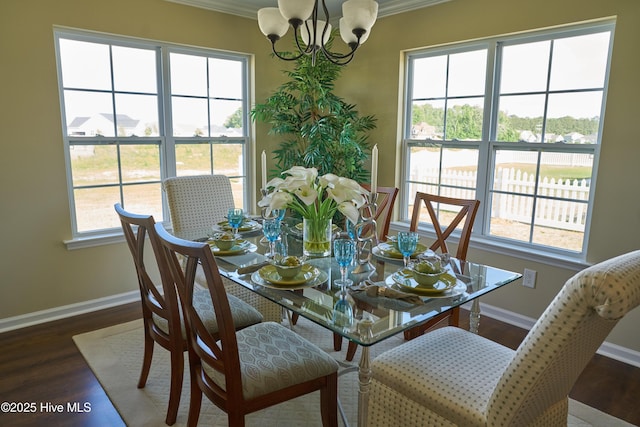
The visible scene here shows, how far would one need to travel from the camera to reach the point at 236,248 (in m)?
2.19

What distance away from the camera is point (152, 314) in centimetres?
219

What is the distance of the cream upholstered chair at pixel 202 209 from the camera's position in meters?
2.64

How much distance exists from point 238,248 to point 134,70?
6.74 ft

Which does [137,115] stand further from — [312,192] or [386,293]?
[386,293]

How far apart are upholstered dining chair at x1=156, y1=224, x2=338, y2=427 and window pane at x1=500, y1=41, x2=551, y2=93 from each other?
96.7 inches

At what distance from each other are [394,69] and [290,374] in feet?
9.51

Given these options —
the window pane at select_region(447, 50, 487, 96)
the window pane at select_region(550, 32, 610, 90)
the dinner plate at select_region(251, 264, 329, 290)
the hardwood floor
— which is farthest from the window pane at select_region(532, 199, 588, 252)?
the dinner plate at select_region(251, 264, 329, 290)

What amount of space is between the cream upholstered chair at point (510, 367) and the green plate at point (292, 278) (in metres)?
0.43

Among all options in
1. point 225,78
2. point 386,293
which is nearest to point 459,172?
point 386,293

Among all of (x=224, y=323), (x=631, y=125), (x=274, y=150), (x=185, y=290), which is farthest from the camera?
(x=274, y=150)

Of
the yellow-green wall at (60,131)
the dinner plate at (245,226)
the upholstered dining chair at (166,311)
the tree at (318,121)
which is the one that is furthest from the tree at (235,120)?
the upholstered dining chair at (166,311)

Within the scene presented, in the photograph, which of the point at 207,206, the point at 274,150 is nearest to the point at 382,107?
the point at 274,150

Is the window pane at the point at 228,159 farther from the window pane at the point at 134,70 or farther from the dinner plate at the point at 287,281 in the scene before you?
the dinner plate at the point at 287,281

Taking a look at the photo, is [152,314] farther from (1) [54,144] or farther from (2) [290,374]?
(1) [54,144]
